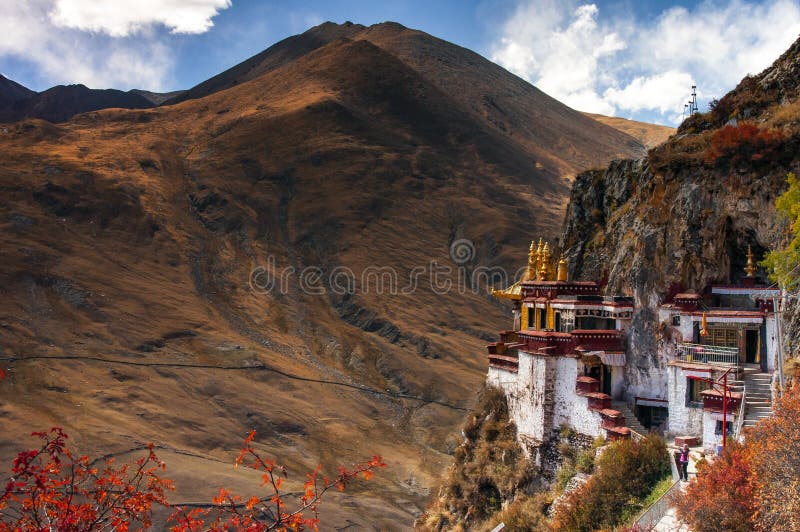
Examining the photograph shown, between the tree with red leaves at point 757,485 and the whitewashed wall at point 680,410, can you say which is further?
the whitewashed wall at point 680,410

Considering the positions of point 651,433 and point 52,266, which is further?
point 52,266

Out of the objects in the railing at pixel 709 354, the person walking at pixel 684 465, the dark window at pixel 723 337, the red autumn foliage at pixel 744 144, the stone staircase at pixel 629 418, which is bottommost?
the person walking at pixel 684 465

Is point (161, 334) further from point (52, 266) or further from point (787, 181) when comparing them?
point (787, 181)

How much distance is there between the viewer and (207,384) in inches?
2366

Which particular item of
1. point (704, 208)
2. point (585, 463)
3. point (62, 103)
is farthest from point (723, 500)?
point (62, 103)

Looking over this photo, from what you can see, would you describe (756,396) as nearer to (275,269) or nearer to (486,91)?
(275,269)

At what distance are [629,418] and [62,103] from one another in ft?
608

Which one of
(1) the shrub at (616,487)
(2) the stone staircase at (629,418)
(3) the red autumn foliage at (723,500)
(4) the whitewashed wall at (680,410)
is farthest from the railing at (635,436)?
(3) the red autumn foliage at (723,500)

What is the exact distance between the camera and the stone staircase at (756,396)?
63.8ft

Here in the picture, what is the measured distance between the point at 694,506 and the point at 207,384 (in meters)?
51.6

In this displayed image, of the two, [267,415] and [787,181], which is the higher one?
[787,181]

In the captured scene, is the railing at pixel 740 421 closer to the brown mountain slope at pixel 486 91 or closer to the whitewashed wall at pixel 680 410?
the whitewashed wall at pixel 680 410

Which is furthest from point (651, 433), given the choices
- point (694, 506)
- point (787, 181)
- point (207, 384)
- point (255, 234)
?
point (255, 234)

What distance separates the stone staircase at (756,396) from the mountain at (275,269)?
2847cm
